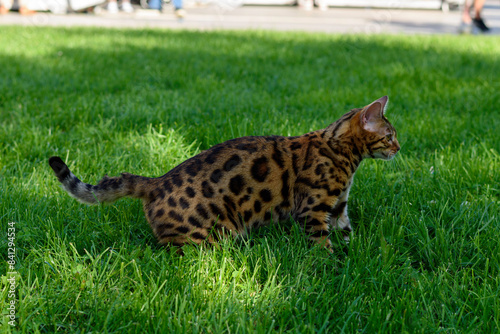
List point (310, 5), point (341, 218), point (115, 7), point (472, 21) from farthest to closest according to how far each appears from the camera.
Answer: point (310, 5) < point (115, 7) < point (472, 21) < point (341, 218)

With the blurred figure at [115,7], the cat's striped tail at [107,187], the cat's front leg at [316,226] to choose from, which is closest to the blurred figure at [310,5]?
the blurred figure at [115,7]

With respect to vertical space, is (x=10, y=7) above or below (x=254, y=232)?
above

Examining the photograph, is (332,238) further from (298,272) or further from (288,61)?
(288,61)

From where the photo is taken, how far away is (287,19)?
59.2ft

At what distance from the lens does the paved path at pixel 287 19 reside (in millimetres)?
14672

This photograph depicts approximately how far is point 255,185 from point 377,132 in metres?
0.95

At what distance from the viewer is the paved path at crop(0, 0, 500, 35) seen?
578 inches

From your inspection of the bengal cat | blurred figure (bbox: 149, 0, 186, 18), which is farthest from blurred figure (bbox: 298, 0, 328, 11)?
the bengal cat

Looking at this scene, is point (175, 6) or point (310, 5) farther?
point (310, 5)

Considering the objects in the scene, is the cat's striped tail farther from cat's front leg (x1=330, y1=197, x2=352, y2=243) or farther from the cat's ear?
the cat's ear

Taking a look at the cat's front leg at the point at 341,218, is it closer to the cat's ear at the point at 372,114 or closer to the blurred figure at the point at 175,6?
the cat's ear at the point at 372,114

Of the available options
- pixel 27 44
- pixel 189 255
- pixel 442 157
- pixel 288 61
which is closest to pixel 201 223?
pixel 189 255

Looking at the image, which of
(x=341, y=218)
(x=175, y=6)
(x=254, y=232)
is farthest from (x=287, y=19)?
(x=254, y=232)

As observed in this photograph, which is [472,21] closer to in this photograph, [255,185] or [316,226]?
[316,226]
